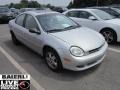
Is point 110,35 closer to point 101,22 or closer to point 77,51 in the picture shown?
point 101,22

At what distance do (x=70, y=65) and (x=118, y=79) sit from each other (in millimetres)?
1133

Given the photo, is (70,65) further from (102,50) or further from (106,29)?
(106,29)

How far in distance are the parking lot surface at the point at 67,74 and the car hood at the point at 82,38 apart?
0.69m

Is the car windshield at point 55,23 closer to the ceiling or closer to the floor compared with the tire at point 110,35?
closer to the ceiling

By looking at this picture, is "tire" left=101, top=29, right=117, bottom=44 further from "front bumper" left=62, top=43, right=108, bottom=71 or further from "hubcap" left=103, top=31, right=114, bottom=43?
"front bumper" left=62, top=43, right=108, bottom=71

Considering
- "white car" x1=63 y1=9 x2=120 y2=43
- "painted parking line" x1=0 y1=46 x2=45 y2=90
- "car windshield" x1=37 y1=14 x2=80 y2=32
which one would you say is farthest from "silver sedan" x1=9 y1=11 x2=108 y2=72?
"white car" x1=63 y1=9 x2=120 y2=43

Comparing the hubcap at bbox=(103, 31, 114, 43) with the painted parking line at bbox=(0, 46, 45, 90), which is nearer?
the painted parking line at bbox=(0, 46, 45, 90)

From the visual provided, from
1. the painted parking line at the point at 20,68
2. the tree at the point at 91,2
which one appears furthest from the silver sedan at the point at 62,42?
the tree at the point at 91,2

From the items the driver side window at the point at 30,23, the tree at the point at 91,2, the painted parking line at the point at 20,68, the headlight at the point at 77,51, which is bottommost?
the tree at the point at 91,2

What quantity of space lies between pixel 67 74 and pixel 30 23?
7.16 feet

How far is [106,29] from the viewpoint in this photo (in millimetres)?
6922

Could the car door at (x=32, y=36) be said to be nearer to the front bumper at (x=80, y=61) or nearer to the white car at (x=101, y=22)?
the front bumper at (x=80, y=61)

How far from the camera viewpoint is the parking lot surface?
391cm

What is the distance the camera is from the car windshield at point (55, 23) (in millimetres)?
5094
